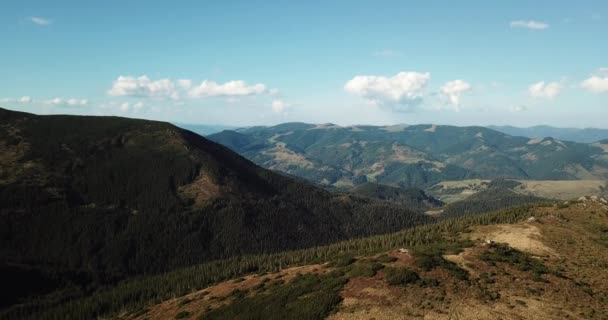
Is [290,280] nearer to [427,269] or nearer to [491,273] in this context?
[427,269]

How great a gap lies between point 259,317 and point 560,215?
436ft

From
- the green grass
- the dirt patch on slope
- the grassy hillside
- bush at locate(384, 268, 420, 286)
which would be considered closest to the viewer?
the grassy hillside

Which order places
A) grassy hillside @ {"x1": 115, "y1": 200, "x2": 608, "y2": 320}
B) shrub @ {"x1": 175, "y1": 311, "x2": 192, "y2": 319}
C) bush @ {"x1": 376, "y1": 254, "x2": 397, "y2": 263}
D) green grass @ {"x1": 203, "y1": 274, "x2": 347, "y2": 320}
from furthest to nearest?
shrub @ {"x1": 175, "y1": 311, "x2": 192, "y2": 319} < bush @ {"x1": 376, "y1": 254, "x2": 397, "y2": 263} < green grass @ {"x1": 203, "y1": 274, "x2": 347, "y2": 320} < grassy hillside @ {"x1": 115, "y1": 200, "x2": 608, "y2": 320}

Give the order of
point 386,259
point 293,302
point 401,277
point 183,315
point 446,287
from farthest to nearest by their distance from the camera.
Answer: point 183,315
point 386,259
point 293,302
point 401,277
point 446,287

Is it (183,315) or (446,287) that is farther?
(183,315)

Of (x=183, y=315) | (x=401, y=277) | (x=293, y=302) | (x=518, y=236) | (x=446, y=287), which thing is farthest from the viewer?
(x=518, y=236)

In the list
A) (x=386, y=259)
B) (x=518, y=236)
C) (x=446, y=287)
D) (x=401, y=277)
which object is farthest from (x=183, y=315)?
(x=518, y=236)

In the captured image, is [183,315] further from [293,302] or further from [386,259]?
[386,259]

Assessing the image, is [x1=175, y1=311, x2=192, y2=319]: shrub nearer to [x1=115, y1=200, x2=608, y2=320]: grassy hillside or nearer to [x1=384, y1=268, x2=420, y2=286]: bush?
[x1=115, y1=200, x2=608, y2=320]: grassy hillside

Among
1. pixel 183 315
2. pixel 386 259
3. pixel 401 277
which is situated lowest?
pixel 183 315

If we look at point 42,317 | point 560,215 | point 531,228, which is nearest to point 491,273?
point 531,228

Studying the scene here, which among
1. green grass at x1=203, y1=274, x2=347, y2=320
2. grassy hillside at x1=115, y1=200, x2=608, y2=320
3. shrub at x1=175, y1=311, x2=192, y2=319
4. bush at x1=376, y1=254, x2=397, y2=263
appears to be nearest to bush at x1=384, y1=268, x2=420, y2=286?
grassy hillside at x1=115, y1=200, x2=608, y2=320

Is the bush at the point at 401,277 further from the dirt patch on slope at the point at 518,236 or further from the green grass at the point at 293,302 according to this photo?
the dirt patch on slope at the point at 518,236

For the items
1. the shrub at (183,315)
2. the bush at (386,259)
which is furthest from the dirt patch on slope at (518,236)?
the shrub at (183,315)
